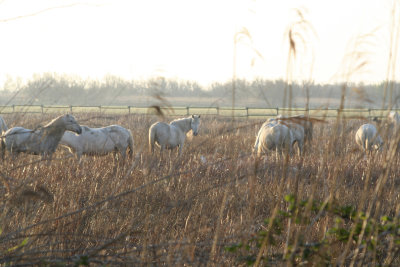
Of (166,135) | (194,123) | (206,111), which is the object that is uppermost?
(194,123)

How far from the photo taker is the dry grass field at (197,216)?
78.5 inches

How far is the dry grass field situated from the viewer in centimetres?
200

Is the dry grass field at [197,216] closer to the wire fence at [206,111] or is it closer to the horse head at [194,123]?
the wire fence at [206,111]

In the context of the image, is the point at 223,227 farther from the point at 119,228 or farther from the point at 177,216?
the point at 119,228

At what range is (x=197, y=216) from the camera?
3.83 meters

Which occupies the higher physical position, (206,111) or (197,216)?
(197,216)

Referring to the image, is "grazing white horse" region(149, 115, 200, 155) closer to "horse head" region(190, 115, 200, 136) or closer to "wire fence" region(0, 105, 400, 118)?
"horse head" region(190, 115, 200, 136)

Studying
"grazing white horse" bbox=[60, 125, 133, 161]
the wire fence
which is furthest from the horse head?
"grazing white horse" bbox=[60, 125, 133, 161]

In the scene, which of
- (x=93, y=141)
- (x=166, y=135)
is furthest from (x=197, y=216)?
(x=166, y=135)

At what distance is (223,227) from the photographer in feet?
12.5

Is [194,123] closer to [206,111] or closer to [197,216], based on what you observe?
[197,216]

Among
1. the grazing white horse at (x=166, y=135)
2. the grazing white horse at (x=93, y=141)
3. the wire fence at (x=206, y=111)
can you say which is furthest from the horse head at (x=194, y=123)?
the grazing white horse at (x=93, y=141)

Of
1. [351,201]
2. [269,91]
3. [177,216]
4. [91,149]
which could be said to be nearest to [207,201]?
[177,216]

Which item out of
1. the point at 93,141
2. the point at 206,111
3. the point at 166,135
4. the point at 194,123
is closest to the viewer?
the point at 93,141
